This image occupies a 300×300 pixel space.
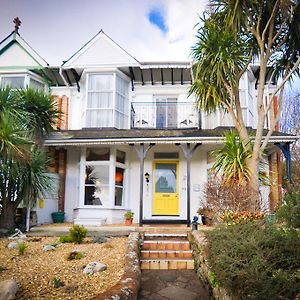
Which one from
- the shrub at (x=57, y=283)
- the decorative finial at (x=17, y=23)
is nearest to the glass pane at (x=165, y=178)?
the shrub at (x=57, y=283)

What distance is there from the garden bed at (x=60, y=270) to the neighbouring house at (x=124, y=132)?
421 centimetres

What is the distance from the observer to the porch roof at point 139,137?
10773 mm

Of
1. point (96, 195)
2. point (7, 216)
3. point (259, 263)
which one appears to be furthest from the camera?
point (96, 195)

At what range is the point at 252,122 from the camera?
530 inches

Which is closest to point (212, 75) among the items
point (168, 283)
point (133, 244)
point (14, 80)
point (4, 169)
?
point (133, 244)

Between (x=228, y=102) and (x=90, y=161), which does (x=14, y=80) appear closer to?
(x=90, y=161)

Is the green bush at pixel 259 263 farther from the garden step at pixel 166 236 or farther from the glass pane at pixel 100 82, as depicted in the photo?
the glass pane at pixel 100 82

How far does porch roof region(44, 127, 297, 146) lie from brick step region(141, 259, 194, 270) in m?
4.61

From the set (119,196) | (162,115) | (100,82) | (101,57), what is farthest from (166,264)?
(101,57)

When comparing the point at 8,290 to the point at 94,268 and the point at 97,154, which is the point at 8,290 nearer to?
the point at 94,268

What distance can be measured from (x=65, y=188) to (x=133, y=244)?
21.2ft

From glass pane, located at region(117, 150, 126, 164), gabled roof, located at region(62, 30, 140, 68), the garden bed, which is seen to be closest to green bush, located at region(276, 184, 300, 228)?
the garden bed

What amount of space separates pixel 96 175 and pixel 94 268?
276 inches

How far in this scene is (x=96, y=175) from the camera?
1233 centimetres
